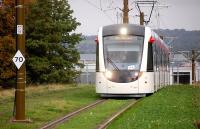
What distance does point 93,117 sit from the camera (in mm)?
20719

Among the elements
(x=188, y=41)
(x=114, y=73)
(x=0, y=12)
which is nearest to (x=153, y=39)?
(x=114, y=73)

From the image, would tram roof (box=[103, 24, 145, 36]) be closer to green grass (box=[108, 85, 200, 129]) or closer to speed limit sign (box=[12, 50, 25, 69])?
green grass (box=[108, 85, 200, 129])

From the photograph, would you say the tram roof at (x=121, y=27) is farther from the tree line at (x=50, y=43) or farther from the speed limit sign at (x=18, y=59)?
the tree line at (x=50, y=43)

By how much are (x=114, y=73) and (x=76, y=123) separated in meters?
11.1

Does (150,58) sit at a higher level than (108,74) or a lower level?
higher

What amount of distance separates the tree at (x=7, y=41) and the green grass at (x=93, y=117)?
24846 mm

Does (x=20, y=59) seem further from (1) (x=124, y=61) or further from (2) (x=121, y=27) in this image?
(2) (x=121, y=27)

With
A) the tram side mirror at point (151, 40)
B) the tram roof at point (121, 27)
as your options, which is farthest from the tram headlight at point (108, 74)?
A: the tram side mirror at point (151, 40)

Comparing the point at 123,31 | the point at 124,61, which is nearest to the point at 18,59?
the point at 124,61

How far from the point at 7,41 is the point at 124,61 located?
23.5 m

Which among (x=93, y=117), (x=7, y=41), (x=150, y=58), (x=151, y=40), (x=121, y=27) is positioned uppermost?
(x=121, y=27)

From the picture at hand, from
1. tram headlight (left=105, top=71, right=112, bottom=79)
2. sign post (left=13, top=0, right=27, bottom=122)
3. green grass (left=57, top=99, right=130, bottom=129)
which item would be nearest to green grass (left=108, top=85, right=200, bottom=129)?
green grass (left=57, top=99, right=130, bottom=129)

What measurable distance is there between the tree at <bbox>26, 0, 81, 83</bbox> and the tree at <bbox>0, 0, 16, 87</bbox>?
186 inches

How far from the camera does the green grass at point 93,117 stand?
59.9 feet
